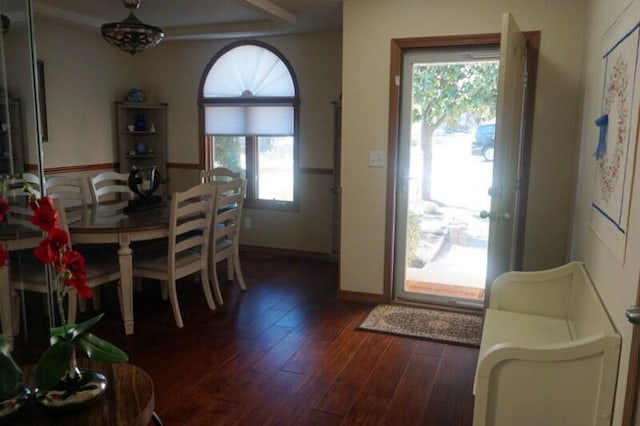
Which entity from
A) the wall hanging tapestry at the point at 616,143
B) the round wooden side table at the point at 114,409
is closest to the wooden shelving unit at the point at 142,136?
the round wooden side table at the point at 114,409

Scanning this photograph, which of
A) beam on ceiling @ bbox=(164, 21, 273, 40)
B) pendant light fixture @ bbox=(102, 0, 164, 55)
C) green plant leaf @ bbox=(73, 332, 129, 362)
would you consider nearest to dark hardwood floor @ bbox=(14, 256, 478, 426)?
green plant leaf @ bbox=(73, 332, 129, 362)

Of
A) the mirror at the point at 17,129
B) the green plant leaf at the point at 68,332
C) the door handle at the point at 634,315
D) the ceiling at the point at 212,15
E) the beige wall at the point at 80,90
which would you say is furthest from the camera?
the beige wall at the point at 80,90

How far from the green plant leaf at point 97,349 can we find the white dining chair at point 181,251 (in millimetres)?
1788

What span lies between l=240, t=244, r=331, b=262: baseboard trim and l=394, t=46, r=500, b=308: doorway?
1.40 m

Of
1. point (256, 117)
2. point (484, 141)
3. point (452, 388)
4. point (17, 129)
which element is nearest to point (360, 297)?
point (452, 388)

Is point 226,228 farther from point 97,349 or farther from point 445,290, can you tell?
point 97,349

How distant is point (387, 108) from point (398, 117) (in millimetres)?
103

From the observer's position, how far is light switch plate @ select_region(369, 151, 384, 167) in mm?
3746

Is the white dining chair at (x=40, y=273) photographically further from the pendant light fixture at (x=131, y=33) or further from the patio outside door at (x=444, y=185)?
the patio outside door at (x=444, y=185)

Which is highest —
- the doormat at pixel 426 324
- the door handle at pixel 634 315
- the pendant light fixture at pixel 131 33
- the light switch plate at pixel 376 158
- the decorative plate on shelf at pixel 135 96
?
the pendant light fixture at pixel 131 33

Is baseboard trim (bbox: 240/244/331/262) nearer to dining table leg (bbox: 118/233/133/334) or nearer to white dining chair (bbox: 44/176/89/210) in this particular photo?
white dining chair (bbox: 44/176/89/210)

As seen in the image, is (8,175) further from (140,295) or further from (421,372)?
(421,372)

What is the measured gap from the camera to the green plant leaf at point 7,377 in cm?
138

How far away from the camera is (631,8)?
5.72 ft
